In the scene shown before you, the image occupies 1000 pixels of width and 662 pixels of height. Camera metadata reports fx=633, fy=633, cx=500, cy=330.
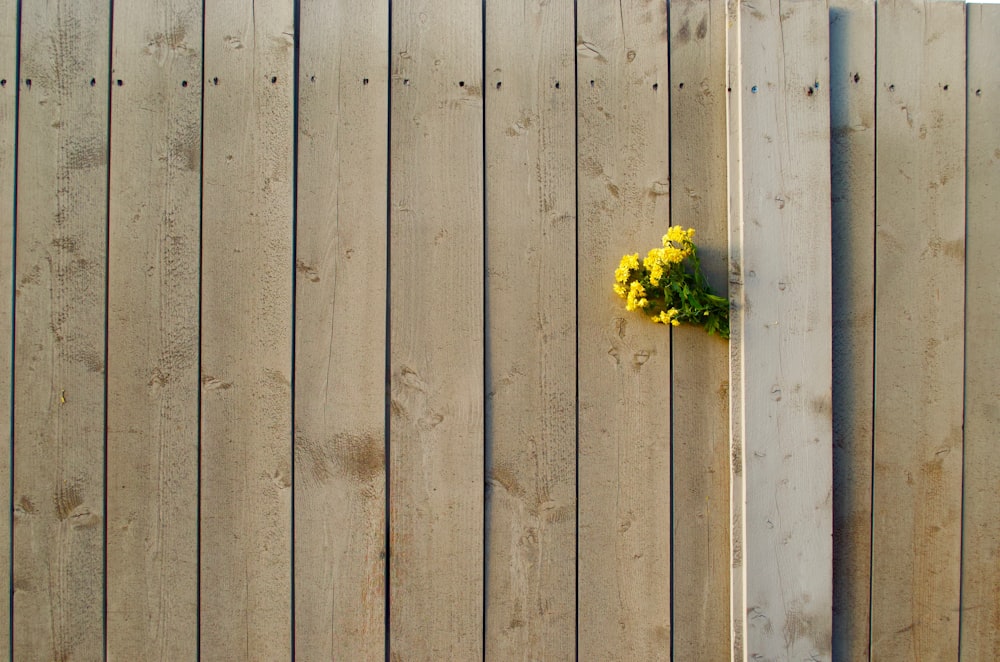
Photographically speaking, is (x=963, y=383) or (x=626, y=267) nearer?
(x=626, y=267)

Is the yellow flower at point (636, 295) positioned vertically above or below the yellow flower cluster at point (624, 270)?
below

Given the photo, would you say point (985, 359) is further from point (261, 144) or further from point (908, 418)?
point (261, 144)

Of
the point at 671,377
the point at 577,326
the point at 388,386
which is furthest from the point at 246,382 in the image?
the point at 671,377

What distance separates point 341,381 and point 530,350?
0.51m

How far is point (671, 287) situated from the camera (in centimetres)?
167

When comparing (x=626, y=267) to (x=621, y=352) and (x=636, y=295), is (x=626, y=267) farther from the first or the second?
(x=621, y=352)

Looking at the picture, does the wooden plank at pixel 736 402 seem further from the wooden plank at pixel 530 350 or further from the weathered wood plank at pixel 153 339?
the weathered wood plank at pixel 153 339

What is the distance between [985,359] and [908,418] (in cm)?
28

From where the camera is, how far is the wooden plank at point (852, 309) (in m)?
1.74

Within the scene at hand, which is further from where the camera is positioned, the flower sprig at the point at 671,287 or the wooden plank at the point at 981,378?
the wooden plank at the point at 981,378

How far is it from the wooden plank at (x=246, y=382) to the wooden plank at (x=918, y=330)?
1.62 m

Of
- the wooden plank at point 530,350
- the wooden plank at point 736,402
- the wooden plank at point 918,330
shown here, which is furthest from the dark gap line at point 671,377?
the wooden plank at point 918,330

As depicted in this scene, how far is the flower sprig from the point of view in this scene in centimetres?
165

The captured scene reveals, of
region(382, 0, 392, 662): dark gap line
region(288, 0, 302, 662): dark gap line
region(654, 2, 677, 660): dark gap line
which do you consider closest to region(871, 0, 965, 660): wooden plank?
region(654, 2, 677, 660): dark gap line
